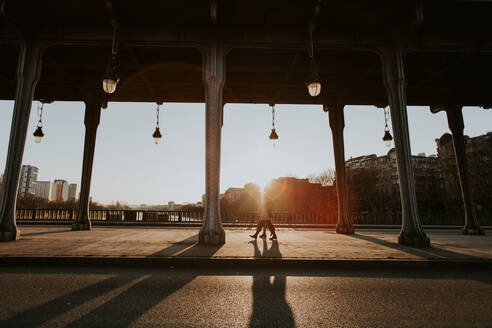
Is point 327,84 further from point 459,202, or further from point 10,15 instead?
point 459,202

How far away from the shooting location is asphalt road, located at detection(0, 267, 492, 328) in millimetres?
2648

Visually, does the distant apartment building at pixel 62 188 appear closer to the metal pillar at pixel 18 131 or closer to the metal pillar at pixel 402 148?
the metal pillar at pixel 18 131

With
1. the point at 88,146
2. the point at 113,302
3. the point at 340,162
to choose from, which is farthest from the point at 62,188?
the point at 113,302

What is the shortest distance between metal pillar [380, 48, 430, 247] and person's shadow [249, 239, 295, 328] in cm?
478

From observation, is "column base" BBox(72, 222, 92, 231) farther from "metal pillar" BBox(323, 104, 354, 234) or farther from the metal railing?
"metal pillar" BBox(323, 104, 354, 234)

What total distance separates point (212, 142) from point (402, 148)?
572 cm

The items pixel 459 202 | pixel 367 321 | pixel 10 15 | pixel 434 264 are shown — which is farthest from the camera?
pixel 459 202

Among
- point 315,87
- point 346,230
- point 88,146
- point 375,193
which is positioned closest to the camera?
point 315,87

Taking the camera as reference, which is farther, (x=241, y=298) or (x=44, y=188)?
(x=44, y=188)

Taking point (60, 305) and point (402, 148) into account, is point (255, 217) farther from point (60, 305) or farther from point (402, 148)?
point (60, 305)

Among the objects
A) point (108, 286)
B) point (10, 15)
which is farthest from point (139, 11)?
point (108, 286)

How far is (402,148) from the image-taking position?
7543mm

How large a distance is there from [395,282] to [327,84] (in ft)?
30.8

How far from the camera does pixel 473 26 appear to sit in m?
7.96
